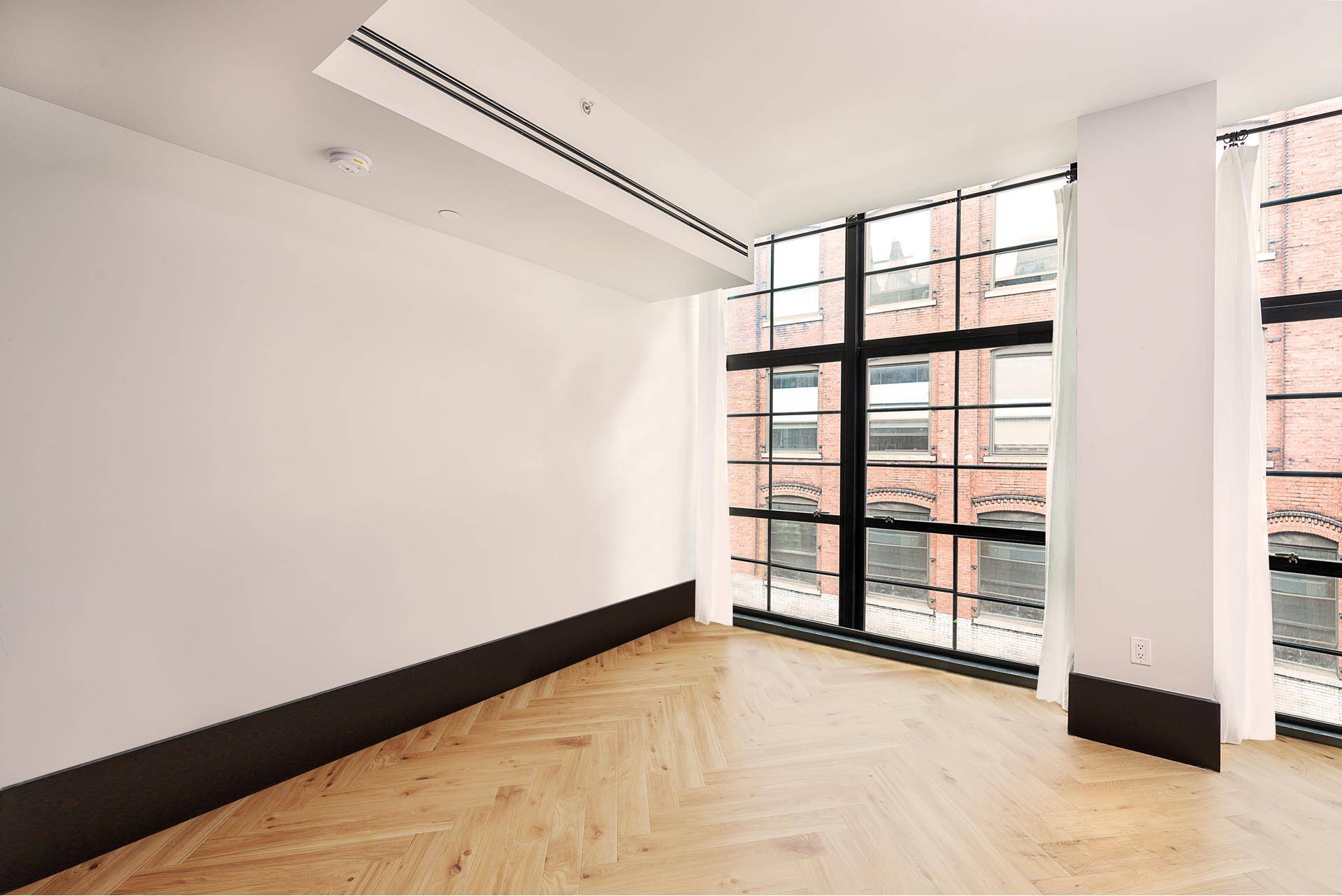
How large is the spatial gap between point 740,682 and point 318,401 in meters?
2.54

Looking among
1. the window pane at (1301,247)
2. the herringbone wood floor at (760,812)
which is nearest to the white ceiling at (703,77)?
the window pane at (1301,247)

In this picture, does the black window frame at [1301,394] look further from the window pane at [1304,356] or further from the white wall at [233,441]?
the white wall at [233,441]

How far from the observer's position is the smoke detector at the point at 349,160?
1.98 meters

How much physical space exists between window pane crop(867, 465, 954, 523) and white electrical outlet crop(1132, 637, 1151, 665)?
1058 millimetres

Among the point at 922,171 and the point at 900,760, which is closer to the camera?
the point at 900,760

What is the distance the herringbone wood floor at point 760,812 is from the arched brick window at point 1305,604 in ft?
1.31

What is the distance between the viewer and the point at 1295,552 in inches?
99.9

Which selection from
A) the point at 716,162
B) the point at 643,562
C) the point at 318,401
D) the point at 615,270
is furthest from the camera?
the point at 643,562

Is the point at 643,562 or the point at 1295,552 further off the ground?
the point at 1295,552

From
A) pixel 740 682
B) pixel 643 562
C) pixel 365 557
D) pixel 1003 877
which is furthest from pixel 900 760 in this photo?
pixel 365 557

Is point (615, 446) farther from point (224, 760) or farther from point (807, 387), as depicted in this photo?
point (224, 760)

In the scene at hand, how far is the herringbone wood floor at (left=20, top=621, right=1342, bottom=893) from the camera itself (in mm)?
1705

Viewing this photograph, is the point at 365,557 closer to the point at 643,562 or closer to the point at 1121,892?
the point at 643,562

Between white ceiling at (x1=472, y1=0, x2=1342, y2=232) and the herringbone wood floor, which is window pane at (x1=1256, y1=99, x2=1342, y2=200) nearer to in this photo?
white ceiling at (x1=472, y1=0, x2=1342, y2=232)
